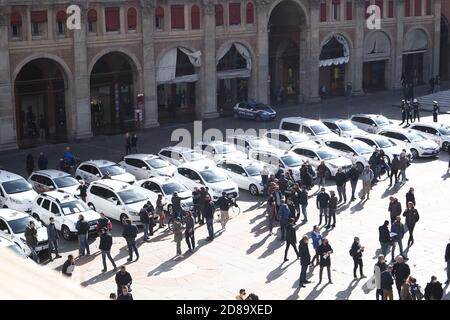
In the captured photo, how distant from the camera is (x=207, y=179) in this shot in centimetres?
2973

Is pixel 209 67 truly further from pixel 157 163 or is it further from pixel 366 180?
pixel 366 180

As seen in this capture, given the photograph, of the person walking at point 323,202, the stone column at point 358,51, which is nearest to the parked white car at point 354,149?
the person walking at point 323,202

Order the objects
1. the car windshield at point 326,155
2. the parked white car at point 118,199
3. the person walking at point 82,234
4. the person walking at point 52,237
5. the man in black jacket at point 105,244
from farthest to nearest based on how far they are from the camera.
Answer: the car windshield at point 326,155 < the parked white car at point 118,199 < the person walking at point 82,234 < the person walking at point 52,237 < the man in black jacket at point 105,244

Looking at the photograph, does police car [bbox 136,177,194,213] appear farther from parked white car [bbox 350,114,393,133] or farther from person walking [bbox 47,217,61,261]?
parked white car [bbox 350,114,393,133]

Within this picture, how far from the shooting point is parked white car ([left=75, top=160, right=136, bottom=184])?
30.6 meters

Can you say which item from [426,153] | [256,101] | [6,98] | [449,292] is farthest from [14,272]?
[256,101]

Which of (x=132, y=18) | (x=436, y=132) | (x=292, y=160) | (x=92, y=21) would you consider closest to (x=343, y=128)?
(x=436, y=132)

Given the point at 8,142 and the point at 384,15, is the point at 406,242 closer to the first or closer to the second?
the point at 8,142

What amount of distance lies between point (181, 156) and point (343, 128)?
11.1 metres

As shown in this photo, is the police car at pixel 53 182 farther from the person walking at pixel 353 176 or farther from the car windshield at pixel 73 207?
the person walking at pixel 353 176

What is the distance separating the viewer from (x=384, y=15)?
194 ft

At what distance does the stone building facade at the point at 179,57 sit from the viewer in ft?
135

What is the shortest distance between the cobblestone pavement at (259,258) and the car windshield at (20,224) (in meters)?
1.51

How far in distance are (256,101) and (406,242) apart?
28.5 metres
